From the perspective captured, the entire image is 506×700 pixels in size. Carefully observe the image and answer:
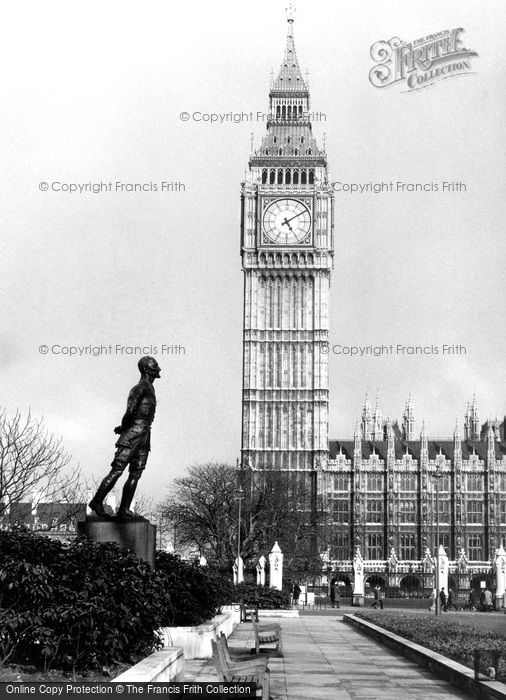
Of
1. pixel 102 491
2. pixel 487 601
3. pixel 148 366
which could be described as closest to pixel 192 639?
pixel 102 491

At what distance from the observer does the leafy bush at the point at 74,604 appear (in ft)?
44.5

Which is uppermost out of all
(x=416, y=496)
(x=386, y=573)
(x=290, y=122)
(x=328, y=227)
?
(x=290, y=122)

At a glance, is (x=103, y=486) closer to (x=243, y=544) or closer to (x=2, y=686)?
(x=2, y=686)

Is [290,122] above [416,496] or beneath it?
above

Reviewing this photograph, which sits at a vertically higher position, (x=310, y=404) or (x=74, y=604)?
(x=310, y=404)

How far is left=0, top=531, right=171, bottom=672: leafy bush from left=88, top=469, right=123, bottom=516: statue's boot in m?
2.11

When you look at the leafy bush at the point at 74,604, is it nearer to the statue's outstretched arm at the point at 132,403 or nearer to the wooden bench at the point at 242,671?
the wooden bench at the point at 242,671

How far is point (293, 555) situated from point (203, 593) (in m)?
62.7

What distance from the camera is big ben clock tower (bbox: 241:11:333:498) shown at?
10962 centimetres

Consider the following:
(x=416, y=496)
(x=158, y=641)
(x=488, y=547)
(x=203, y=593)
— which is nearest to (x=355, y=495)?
(x=416, y=496)

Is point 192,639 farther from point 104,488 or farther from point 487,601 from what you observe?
point 487,601

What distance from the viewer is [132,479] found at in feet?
58.9

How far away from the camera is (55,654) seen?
1352 centimetres

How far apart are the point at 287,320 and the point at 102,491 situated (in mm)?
94060
